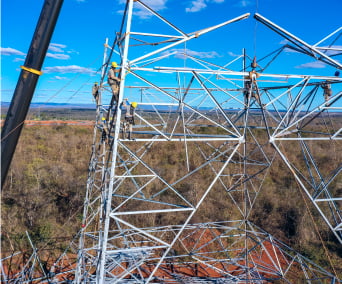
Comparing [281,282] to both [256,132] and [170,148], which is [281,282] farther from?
[256,132]

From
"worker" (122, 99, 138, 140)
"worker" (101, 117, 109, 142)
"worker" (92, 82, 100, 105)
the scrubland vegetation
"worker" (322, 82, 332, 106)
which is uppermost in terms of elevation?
"worker" (322, 82, 332, 106)

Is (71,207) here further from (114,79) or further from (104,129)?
(114,79)

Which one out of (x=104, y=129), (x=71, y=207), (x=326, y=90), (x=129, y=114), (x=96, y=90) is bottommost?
(x=71, y=207)

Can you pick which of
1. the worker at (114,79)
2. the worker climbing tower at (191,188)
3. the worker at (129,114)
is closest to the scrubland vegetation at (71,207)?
the worker climbing tower at (191,188)

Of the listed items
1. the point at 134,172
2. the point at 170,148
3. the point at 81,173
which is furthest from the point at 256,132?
the point at 81,173

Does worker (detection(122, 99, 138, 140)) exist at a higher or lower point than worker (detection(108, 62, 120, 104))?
lower

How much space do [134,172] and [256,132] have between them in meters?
16.8

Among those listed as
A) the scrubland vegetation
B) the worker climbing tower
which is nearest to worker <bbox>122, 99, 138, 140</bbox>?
the worker climbing tower

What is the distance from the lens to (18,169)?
51.2 feet

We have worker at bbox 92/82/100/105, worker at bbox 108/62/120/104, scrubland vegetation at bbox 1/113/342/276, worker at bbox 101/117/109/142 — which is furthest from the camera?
scrubland vegetation at bbox 1/113/342/276

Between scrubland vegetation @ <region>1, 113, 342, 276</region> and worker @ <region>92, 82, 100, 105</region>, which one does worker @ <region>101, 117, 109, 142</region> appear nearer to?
worker @ <region>92, 82, 100, 105</region>

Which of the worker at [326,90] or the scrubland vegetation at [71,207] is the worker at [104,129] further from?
the worker at [326,90]

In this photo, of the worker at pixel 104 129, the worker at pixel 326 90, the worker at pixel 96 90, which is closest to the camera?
the worker at pixel 326 90

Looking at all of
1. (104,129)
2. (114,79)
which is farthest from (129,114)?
(104,129)
